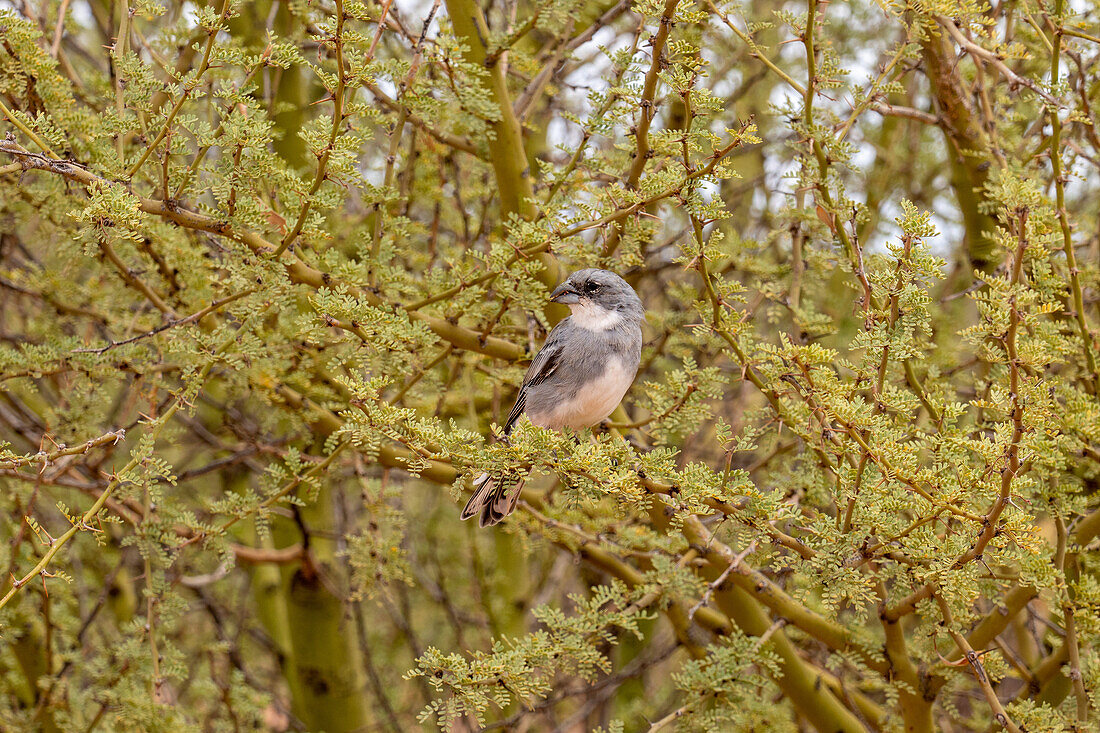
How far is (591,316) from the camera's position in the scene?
14.1 ft

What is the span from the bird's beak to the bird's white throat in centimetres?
5

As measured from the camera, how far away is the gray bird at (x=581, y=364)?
4176mm

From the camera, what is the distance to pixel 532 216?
13.9 ft

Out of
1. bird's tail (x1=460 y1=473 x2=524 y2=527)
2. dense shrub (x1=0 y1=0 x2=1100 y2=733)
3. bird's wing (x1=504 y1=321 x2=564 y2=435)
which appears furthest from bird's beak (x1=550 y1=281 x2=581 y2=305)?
bird's tail (x1=460 y1=473 x2=524 y2=527)

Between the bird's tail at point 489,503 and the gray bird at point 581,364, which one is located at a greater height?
the gray bird at point 581,364

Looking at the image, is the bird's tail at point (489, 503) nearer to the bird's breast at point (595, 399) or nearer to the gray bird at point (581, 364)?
the gray bird at point (581, 364)

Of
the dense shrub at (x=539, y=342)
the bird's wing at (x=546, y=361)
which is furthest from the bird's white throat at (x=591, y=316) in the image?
the dense shrub at (x=539, y=342)

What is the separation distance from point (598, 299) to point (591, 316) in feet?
0.29

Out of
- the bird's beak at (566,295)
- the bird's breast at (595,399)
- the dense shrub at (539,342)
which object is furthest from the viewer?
the bird's breast at (595,399)

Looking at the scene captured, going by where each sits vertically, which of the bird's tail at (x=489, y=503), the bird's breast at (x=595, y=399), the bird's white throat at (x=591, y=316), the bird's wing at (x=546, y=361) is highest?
the bird's white throat at (x=591, y=316)

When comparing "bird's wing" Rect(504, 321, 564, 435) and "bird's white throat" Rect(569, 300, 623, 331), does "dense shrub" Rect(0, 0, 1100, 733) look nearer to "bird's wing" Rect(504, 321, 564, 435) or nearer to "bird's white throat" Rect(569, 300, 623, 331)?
"bird's wing" Rect(504, 321, 564, 435)

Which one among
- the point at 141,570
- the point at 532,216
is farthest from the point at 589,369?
the point at 141,570

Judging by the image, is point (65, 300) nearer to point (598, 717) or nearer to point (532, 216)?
point (532, 216)

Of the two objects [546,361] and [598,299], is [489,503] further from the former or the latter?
[598,299]
